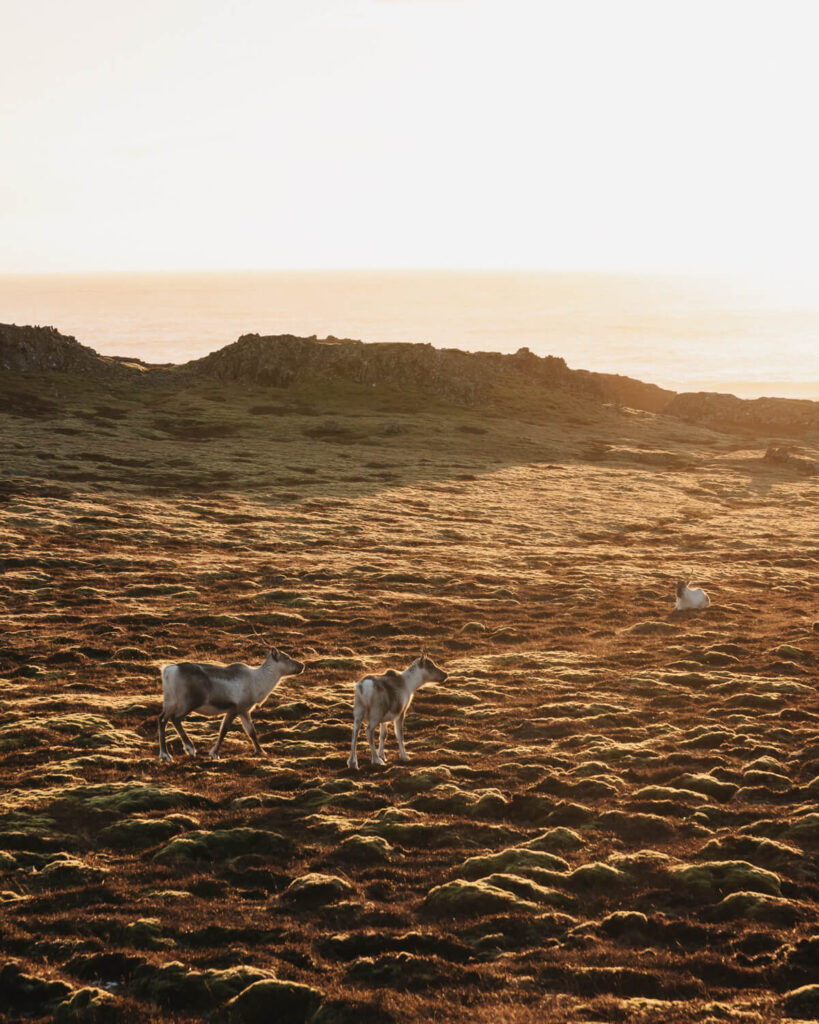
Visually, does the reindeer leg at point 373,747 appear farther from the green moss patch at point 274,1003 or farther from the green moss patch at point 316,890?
the green moss patch at point 274,1003

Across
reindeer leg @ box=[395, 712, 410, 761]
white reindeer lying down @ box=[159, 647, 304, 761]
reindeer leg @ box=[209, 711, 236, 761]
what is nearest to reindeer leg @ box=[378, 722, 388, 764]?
reindeer leg @ box=[395, 712, 410, 761]

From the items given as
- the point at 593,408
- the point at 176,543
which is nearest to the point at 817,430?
the point at 593,408

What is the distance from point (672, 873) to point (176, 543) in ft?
168

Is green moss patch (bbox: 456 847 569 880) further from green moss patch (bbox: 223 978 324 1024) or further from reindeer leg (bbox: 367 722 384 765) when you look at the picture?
reindeer leg (bbox: 367 722 384 765)

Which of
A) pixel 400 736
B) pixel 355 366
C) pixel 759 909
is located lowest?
pixel 400 736

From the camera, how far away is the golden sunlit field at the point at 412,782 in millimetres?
15852

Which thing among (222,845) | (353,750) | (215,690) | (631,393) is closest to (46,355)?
(631,393)

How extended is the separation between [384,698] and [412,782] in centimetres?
238

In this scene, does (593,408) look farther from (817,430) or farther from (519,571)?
(519,571)

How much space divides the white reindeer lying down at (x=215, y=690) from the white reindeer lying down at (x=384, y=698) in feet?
8.63

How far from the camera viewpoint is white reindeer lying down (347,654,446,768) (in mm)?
25359

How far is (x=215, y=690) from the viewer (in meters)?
25.3

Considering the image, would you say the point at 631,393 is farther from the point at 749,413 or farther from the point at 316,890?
the point at 316,890

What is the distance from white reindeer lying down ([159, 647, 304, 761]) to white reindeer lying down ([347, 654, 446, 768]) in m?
2.63
